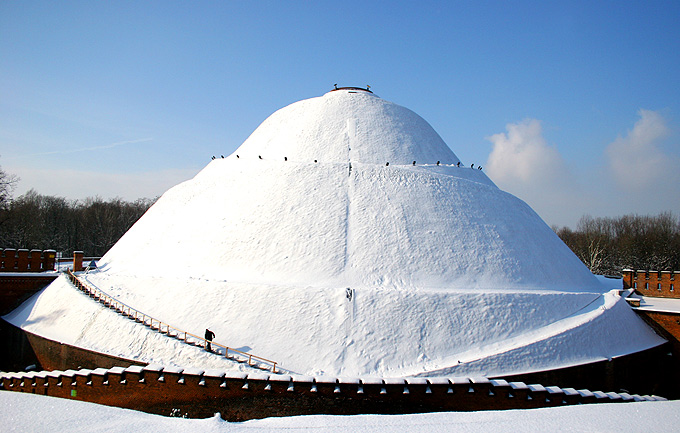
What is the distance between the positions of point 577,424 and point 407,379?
4.04 metres

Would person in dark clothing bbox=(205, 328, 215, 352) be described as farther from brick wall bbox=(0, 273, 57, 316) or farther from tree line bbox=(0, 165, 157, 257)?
tree line bbox=(0, 165, 157, 257)

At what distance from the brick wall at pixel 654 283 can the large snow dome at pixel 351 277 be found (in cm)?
648

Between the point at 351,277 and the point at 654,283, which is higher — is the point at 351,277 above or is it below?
above

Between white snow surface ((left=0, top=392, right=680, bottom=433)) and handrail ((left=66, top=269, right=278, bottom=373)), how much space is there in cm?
446

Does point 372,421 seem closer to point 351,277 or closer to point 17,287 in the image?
point 351,277

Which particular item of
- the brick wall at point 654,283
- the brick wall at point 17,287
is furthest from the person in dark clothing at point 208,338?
the brick wall at point 654,283

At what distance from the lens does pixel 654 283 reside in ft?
71.2

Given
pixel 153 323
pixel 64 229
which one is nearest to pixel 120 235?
pixel 64 229

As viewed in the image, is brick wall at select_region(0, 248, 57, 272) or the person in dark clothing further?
brick wall at select_region(0, 248, 57, 272)

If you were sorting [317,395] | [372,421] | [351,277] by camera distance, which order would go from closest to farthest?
[372,421], [317,395], [351,277]

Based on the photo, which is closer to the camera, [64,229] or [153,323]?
[153,323]

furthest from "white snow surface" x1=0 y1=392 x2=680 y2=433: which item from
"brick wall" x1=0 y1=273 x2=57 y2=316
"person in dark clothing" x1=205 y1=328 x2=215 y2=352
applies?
"brick wall" x1=0 y1=273 x2=57 y2=316

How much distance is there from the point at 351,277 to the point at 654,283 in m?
18.6

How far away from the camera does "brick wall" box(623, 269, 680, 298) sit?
21.1 meters
